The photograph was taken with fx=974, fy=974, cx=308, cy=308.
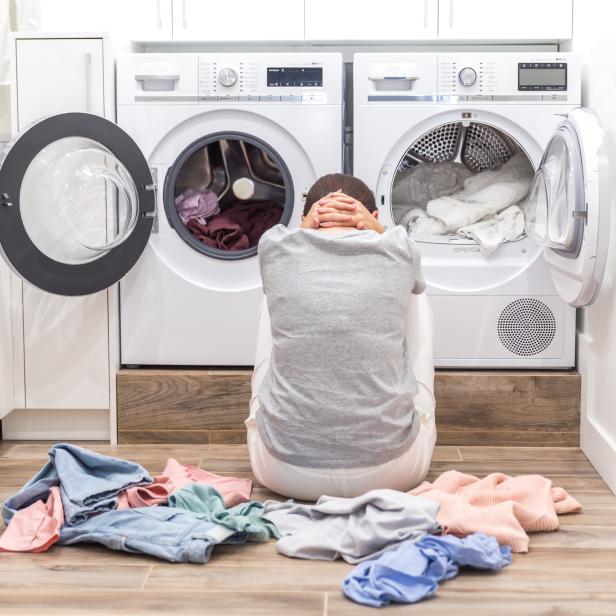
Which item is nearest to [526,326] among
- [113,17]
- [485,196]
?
[485,196]

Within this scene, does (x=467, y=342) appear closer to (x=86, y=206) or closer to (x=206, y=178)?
(x=206, y=178)

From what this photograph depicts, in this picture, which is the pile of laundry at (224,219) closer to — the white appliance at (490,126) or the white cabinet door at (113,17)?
the white appliance at (490,126)

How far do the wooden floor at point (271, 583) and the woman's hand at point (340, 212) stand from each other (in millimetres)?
747

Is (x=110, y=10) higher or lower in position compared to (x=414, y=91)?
higher

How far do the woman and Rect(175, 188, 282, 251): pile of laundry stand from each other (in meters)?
0.68

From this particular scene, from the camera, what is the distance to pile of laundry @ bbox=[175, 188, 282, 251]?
2.91 meters

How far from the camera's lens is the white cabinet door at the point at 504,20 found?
294 centimetres

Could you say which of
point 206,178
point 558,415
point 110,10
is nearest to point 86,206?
point 206,178

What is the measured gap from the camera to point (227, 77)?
283 cm

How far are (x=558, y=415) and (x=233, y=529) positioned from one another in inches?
48.1

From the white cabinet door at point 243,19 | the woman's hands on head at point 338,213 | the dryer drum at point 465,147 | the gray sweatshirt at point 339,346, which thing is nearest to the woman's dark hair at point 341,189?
the woman's hands on head at point 338,213

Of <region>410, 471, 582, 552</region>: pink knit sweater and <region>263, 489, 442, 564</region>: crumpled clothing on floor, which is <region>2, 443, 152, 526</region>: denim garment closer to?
<region>263, 489, 442, 564</region>: crumpled clothing on floor

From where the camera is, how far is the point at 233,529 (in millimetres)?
1997

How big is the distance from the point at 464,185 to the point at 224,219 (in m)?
0.74
